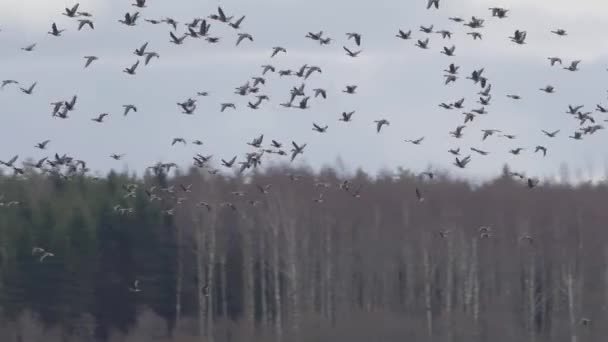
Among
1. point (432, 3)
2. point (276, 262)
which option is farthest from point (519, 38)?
point (276, 262)

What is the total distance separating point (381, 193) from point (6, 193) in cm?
1271

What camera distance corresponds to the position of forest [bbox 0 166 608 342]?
66.2 metres

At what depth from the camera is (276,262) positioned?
67.6 meters

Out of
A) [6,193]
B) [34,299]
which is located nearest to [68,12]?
[34,299]

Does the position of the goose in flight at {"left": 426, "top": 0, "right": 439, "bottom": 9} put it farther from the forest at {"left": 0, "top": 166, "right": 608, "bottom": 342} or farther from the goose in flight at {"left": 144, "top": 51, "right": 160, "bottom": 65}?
the forest at {"left": 0, "top": 166, "right": 608, "bottom": 342}

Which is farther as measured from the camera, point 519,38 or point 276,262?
point 276,262

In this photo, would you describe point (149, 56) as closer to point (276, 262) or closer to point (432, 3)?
point (432, 3)

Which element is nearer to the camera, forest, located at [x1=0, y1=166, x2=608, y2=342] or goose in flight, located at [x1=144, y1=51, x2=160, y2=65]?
goose in flight, located at [x1=144, y1=51, x2=160, y2=65]

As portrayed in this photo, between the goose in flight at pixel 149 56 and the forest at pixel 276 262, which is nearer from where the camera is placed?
the goose in flight at pixel 149 56

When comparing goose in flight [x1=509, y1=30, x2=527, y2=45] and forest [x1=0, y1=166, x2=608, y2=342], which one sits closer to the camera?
goose in flight [x1=509, y1=30, x2=527, y2=45]

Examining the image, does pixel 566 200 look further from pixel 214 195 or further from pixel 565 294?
pixel 214 195

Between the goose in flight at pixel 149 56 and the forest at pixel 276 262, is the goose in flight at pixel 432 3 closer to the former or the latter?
the goose in flight at pixel 149 56

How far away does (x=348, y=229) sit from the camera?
71000 mm

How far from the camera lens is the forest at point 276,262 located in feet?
217
